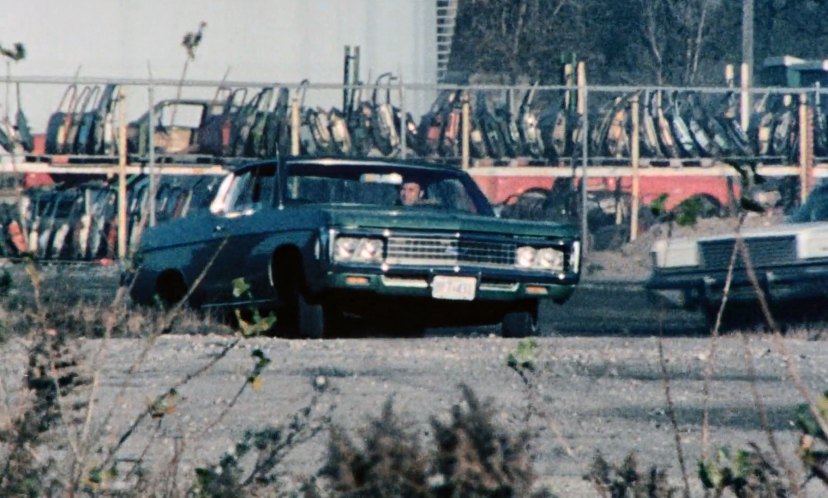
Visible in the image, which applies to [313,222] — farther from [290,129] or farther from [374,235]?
[290,129]

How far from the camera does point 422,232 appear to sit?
43.6 feet

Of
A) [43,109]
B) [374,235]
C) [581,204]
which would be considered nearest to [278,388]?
[374,235]

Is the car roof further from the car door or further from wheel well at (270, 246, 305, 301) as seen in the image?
wheel well at (270, 246, 305, 301)

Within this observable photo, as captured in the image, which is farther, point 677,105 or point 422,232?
point 677,105

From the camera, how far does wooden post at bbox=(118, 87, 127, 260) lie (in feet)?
84.2

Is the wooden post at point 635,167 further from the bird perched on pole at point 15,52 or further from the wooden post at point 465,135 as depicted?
the bird perched on pole at point 15,52

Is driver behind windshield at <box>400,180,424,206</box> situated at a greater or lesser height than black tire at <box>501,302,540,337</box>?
greater

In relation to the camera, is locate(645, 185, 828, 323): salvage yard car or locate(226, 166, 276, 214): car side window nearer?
locate(226, 166, 276, 214): car side window

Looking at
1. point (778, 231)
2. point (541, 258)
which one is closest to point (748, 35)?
point (778, 231)

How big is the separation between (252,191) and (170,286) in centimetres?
127

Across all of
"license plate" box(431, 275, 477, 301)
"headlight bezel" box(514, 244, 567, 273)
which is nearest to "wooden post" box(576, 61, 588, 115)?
"headlight bezel" box(514, 244, 567, 273)

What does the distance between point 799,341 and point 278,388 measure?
491cm

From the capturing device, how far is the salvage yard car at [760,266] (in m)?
15.0

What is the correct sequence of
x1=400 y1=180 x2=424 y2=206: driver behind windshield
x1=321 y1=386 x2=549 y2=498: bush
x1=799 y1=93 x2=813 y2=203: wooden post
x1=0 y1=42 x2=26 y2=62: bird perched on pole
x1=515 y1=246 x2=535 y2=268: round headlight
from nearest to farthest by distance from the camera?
x1=321 y1=386 x2=549 y2=498: bush
x1=0 y1=42 x2=26 y2=62: bird perched on pole
x1=515 y1=246 x2=535 y2=268: round headlight
x1=400 y1=180 x2=424 y2=206: driver behind windshield
x1=799 y1=93 x2=813 y2=203: wooden post
